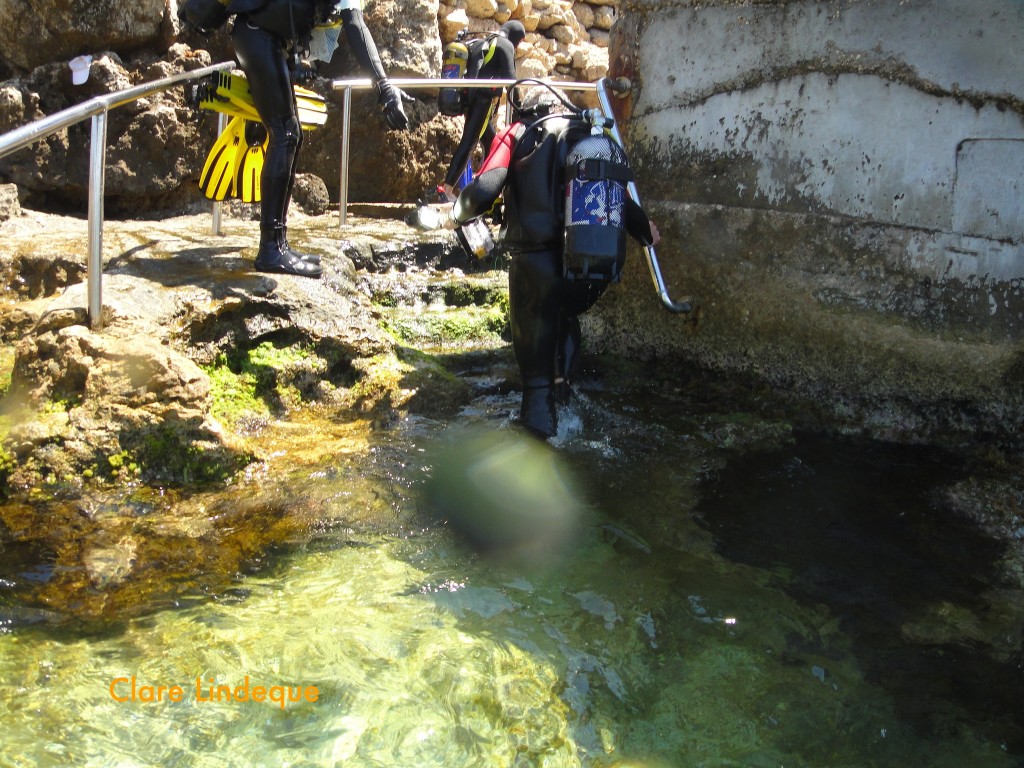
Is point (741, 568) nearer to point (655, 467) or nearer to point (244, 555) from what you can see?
point (655, 467)

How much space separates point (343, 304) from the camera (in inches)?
189

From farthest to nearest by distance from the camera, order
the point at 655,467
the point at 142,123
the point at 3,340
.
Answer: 1. the point at 142,123
2. the point at 3,340
3. the point at 655,467

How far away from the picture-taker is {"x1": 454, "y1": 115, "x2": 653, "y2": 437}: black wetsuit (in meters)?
3.86

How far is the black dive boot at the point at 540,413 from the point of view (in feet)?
13.3

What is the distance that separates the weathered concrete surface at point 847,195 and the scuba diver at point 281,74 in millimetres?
1458

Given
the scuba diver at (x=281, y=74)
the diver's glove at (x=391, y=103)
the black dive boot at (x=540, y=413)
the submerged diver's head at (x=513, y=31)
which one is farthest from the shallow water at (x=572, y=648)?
the submerged diver's head at (x=513, y=31)

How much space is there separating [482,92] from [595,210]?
3.78 metres

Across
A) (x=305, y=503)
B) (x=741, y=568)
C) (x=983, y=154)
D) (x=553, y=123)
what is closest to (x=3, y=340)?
(x=305, y=503)

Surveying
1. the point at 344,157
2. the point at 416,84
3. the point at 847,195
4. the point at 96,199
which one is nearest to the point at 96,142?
the point at 96,199

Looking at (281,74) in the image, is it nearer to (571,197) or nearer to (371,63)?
(371,63)

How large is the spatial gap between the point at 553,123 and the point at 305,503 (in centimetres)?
195

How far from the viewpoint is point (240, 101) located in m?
4.84

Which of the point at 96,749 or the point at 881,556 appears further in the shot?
the point at 881,556

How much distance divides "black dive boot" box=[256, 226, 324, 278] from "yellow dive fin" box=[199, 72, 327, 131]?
25.1 inches
